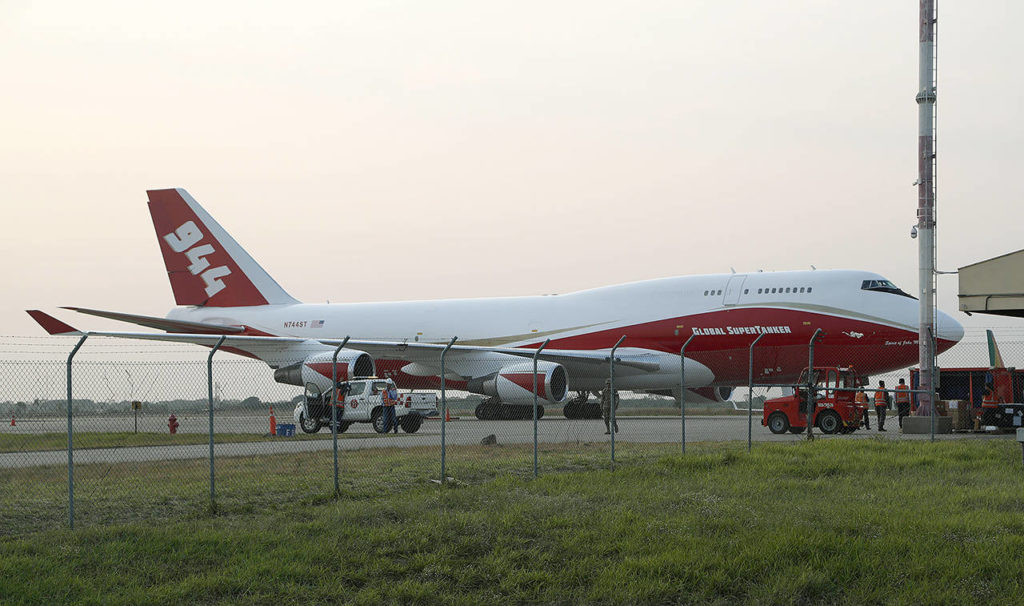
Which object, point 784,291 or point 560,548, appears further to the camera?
point 784,291

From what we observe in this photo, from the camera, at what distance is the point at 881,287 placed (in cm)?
2503

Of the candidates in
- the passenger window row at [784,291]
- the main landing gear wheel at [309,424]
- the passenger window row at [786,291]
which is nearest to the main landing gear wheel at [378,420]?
the main landing gear wheel at [309,424]

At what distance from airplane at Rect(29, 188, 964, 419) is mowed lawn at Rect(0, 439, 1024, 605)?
9248mm

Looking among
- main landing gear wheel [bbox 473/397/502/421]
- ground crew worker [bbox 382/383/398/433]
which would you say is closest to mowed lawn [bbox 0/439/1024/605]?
ground crew worker [bbox 382/383/398/433]

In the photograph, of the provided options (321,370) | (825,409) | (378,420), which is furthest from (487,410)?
(825,409)

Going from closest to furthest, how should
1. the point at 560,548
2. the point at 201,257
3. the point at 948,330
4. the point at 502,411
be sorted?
the point at 560,548, the point at 948,330, the point at 502,411, the point at 201,257

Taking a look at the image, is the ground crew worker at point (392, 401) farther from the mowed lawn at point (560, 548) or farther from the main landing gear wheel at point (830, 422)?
the mowed lawn at point (560, 548)

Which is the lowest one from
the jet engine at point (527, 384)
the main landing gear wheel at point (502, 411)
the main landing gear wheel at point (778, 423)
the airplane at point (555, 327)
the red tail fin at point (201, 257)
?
the main landing gear wheel at point (502, 411)

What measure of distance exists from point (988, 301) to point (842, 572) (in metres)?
11.8

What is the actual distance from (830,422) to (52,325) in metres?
15.8

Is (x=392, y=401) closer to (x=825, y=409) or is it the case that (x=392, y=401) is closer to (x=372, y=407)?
(x=372, y=407)

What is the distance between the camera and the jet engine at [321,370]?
24094 mm

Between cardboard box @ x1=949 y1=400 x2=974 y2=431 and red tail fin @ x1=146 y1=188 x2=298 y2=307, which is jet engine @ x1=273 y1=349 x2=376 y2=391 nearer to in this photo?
red tail fin @ x1=146 y1=188 x2=298 y2=307

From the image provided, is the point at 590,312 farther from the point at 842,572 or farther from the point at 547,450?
the point at 842,572
